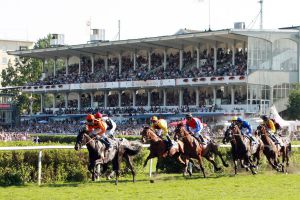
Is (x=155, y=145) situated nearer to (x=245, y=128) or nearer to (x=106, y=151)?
(x=106, y=151)

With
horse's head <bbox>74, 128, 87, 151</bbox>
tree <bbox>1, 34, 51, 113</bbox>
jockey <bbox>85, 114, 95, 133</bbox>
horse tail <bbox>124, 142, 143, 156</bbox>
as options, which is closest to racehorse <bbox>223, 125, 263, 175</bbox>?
horse tail <bbox>124, 142, 143, 156</bbox>

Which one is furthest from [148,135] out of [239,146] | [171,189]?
[171,189]

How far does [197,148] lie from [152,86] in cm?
3789

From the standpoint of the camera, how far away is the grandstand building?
50438 millimetres

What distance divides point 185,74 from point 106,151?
126ft

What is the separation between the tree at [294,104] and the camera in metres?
50.0

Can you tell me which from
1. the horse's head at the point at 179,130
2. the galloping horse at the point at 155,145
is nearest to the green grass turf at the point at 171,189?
the galloping horse at the point at 155,145

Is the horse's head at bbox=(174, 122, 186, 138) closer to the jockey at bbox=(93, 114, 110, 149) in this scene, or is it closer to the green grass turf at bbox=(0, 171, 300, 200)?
the green grass turf at bbox=(0, 171, 300, 200)

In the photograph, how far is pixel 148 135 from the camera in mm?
16875

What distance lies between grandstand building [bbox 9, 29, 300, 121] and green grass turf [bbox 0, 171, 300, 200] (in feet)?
101

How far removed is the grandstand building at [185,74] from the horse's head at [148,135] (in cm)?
3035

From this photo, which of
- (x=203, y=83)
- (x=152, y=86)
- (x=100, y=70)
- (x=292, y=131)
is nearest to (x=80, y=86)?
(x=100, y=70)

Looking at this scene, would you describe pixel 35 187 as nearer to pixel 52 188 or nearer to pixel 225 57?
Result: pixel 52 188

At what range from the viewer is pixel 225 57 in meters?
53.4
